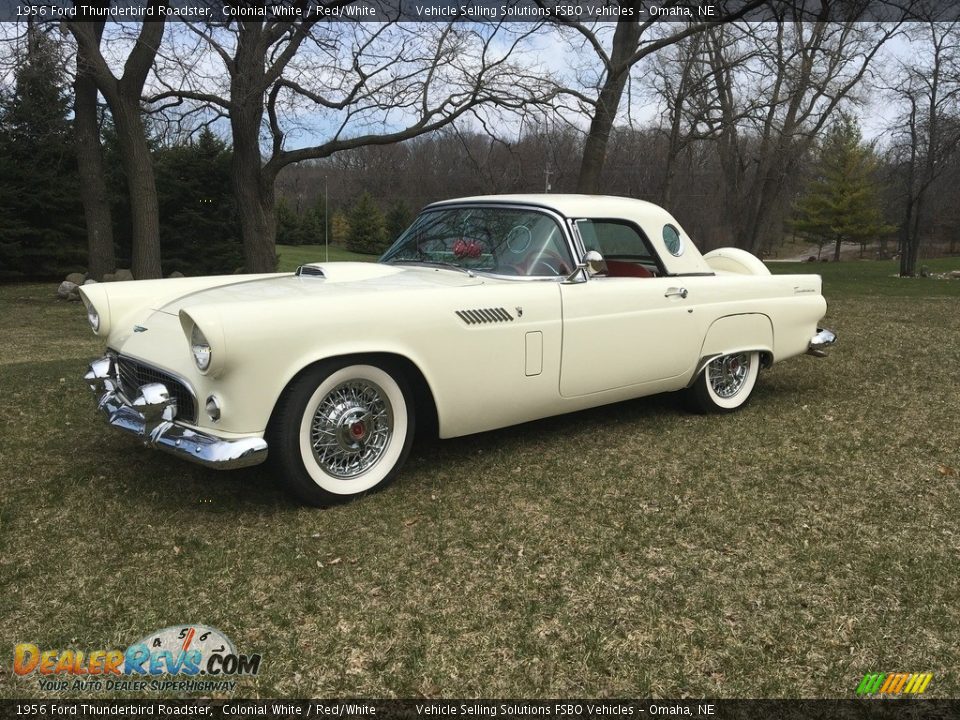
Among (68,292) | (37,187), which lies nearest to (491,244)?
(68,292)

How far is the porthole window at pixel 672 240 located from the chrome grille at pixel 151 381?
10.6ft

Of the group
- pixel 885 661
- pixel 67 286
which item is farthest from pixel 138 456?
pixel 67 286

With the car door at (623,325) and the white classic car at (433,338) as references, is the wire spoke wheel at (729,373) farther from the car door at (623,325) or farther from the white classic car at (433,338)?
the car door at (623,325)

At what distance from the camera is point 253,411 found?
3.14 metres

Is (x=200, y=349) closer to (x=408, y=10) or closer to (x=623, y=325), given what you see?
(x=623, y=325)

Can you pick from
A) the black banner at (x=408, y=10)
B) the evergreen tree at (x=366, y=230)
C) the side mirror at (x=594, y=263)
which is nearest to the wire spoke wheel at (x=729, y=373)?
the side mirror at (x=594, y=263)

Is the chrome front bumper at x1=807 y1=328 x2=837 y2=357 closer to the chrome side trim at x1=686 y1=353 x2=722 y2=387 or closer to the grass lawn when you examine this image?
A: the grass lawn

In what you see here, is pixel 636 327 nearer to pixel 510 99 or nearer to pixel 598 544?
pixel 598 544

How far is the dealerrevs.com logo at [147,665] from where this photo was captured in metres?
2.23

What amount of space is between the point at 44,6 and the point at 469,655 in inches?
528

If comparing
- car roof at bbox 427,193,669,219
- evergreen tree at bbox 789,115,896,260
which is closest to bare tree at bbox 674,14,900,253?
car roof at bbox 427,193,669,219

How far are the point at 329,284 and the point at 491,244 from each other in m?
1.09

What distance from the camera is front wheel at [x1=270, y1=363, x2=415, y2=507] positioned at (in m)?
3.27

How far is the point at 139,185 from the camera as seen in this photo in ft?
45.0
